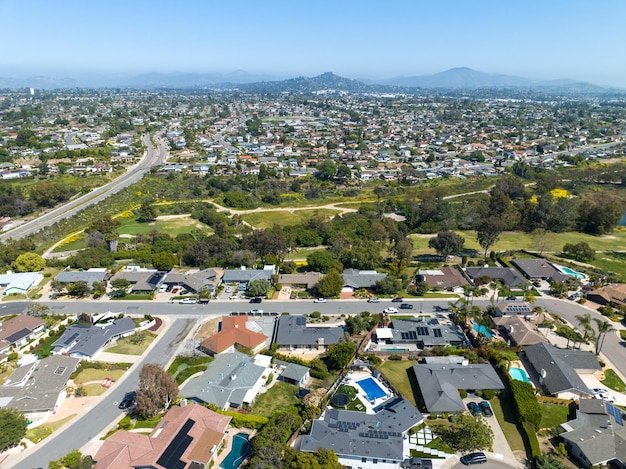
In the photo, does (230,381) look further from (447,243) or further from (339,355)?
(447,243)

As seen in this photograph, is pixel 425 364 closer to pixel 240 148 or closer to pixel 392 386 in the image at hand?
pixel 392 386

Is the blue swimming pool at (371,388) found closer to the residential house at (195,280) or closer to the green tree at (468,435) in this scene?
the green tree at (468,435)

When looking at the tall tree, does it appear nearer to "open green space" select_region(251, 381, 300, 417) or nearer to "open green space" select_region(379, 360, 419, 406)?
"open green space" select_region(251, 381, 300, 417)

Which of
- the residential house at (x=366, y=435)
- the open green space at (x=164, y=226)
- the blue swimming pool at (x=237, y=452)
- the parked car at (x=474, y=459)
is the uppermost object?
the residential house at (x=366, y=435)

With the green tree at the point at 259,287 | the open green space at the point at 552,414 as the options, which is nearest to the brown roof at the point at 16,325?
the green tree at the point at 259,287

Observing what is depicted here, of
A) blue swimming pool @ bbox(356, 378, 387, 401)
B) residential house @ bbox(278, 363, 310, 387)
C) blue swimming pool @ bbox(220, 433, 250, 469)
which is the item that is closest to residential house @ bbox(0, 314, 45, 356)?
blue swimming pool @ bbox(220, 433, 250, 469)

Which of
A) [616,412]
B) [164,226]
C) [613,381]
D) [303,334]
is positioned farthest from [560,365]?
[164,226]

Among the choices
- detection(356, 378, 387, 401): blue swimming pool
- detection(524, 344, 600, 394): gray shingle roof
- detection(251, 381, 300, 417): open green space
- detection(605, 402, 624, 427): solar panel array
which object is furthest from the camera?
detection(356, 378, 387, 401): blue swimming pool
